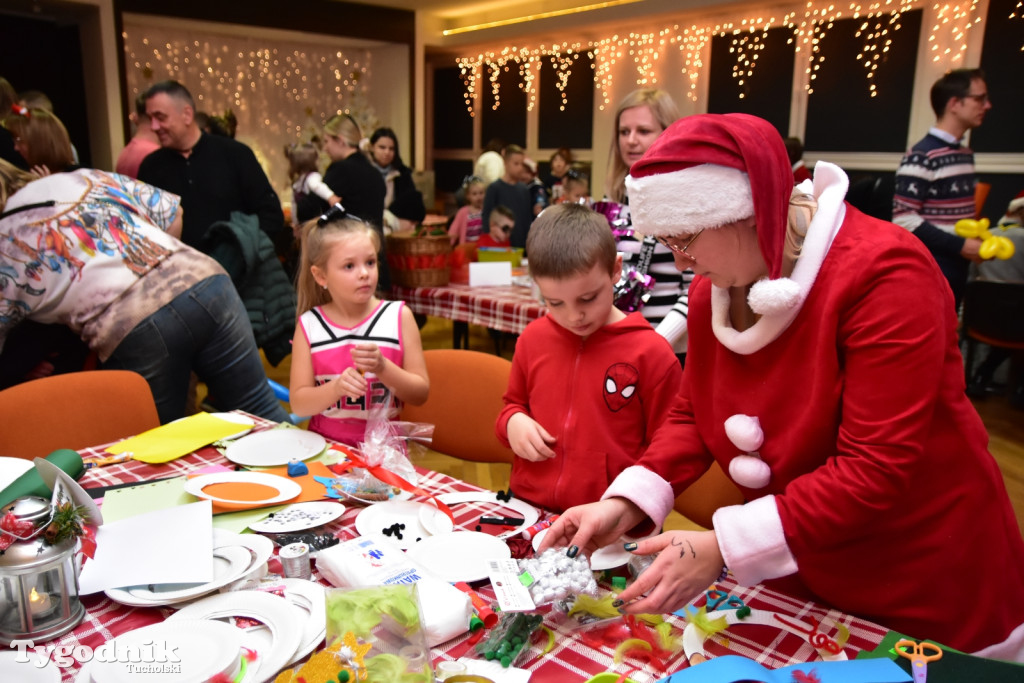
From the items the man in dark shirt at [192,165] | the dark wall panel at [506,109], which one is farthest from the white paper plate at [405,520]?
the dark wall panel at [506,109]

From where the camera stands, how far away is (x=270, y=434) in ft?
6.20

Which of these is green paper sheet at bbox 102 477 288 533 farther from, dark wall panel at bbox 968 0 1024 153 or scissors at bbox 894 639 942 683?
dark wall panel at bbox 968 0 1024 153

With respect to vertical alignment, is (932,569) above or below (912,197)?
below

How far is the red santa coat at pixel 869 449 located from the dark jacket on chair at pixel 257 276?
2689 mm

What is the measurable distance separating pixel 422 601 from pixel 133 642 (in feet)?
1.35

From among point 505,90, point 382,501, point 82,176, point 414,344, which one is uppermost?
point 505,90

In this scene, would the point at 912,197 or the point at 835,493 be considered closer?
the point at 835,493

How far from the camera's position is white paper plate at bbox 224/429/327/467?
1.73 meters

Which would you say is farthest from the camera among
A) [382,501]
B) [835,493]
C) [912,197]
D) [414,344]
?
[912,197]

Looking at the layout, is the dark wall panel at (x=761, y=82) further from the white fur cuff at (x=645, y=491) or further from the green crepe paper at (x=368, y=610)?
the green crepe paper at (x=368, y=610)

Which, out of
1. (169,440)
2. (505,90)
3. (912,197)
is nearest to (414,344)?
(169,440)

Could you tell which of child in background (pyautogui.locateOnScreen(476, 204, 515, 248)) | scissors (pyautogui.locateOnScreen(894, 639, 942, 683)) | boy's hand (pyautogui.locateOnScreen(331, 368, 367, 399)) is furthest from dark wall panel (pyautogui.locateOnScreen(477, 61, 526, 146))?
scissors (pyautogui.locateOnScreen(894, 639, 942, 683))

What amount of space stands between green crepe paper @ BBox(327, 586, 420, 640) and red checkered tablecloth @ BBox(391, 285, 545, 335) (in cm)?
277

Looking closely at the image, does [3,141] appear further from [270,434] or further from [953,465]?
[953,465]
